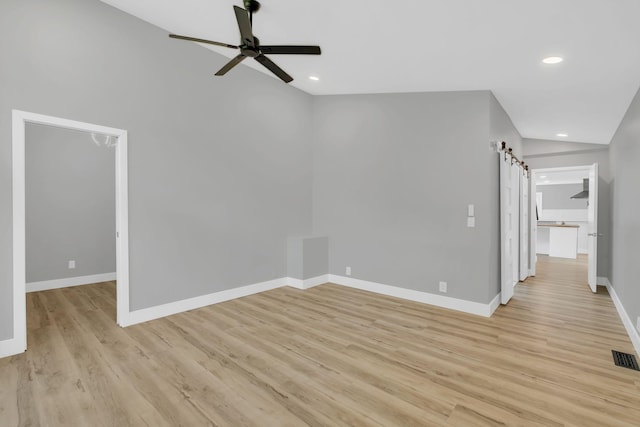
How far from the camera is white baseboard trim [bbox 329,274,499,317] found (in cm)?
382

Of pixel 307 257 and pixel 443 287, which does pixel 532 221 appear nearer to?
pixel 443 287

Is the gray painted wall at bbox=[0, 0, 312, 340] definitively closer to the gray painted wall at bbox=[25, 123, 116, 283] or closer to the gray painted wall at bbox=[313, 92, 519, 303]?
the gray painted wall at bbox=[313, 92, 519, 303]

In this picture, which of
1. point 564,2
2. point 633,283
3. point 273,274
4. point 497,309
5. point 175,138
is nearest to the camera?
point 564,2

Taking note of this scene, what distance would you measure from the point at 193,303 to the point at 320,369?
6.85ft

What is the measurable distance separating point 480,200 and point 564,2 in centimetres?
220

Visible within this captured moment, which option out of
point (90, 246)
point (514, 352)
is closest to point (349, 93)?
point (514, 352)

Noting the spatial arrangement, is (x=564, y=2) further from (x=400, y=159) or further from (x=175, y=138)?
(x=175, y=138)

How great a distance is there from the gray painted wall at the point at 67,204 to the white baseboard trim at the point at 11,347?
2.49 meters

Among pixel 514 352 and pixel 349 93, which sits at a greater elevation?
pixel 349 93

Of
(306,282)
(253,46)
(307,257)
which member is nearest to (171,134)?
(253,46)

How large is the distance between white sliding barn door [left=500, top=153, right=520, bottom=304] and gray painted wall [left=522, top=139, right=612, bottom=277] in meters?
1.52

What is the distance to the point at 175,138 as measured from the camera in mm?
3654

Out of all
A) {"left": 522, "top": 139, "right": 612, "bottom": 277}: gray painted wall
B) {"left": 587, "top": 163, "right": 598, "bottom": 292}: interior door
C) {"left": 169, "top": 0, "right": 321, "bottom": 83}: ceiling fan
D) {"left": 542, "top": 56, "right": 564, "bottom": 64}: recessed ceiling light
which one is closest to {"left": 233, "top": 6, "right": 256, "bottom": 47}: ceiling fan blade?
{"left": 169, "top": 0, "right": 321, "bottom": 83}: ceiling fan

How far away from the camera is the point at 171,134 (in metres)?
3.62
